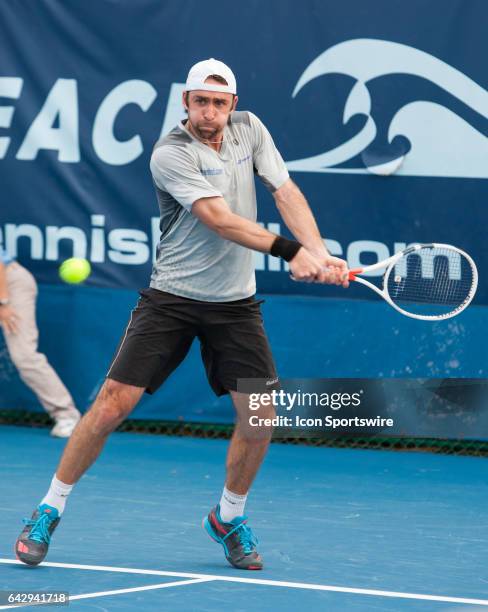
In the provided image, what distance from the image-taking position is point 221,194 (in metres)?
4.83

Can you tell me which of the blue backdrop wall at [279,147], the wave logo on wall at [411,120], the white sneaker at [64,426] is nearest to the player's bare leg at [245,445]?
the blue backdrop wall at [279,147]

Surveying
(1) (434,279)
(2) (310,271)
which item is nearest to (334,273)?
(2) (310,271)

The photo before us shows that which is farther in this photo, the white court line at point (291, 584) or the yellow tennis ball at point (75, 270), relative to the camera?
the yellow tennis ball at point (75, 270)

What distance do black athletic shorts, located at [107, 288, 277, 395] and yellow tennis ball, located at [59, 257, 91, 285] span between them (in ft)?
10.5

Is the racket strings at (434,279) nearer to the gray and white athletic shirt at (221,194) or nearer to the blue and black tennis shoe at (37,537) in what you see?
the gray and white athletic shirt at (221,194)

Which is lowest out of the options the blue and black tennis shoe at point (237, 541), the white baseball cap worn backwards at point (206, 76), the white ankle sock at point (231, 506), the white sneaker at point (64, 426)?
the white sneaker at point (64, 426)

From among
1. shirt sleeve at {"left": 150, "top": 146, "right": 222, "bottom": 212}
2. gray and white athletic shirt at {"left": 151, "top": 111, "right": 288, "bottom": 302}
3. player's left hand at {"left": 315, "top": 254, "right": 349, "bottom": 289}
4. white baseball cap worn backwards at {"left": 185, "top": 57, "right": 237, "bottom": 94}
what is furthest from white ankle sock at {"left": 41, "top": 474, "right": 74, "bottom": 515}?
white baseball cap worn backwards at {"left": 185, "top": 57, "right": 237, "bottom": 94}

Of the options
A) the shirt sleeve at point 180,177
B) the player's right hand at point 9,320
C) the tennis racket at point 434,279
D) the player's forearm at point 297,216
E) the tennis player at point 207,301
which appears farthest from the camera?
the player's right hand at point 9,320

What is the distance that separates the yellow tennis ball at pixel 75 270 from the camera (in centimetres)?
812

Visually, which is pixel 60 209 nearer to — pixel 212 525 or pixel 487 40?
pixel 487 40

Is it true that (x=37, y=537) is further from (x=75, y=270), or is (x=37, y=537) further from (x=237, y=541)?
(x=75, y=270)

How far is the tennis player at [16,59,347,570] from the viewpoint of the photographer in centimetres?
484

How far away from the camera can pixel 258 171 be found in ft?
16.6

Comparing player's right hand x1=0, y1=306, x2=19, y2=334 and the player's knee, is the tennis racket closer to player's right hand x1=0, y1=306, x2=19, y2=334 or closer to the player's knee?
player's right hand x1=0, y1=306, x2=19, y2=334
